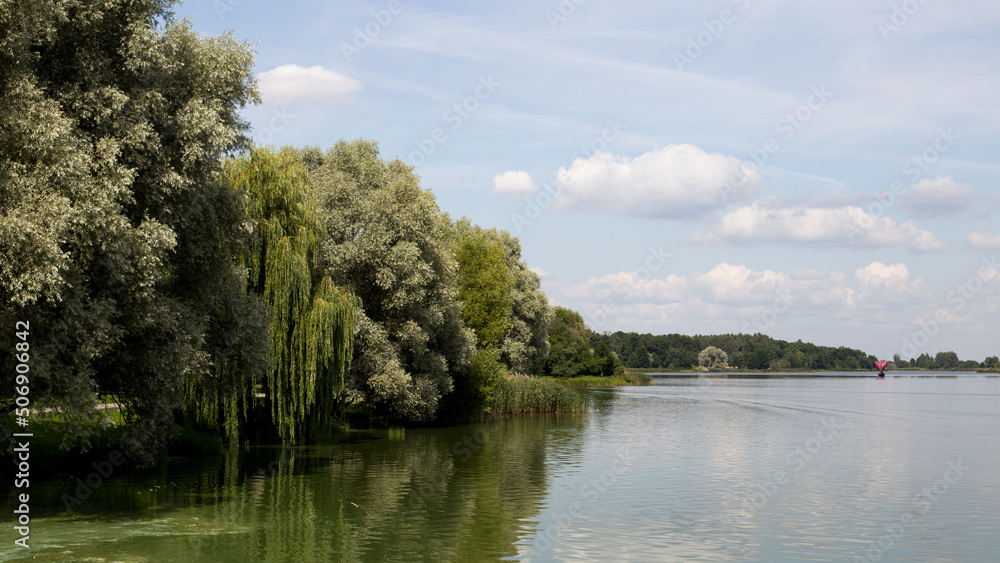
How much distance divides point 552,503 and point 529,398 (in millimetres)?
33743

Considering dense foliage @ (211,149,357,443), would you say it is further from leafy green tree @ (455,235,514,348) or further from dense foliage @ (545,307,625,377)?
dense foliage @ (545,307,625,377)

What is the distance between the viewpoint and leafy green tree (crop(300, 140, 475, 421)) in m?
41.8

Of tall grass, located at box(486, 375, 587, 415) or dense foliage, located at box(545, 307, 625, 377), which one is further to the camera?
dense foliage, located at box(545, 307, 625, 377)

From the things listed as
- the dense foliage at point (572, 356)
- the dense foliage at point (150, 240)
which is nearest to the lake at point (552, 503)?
the dense foliage at point (150, 240)

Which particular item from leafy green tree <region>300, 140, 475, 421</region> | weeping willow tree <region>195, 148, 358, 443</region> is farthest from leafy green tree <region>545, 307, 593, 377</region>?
weeping willow tree <region>195, 148, 358, 443</region>

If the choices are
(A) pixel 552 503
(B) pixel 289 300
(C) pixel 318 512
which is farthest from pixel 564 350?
(C) pixel 318 512

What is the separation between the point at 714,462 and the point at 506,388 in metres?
24.9

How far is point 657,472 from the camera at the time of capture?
30312 millimetres

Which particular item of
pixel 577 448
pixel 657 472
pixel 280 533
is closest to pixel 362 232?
pixel 577 448

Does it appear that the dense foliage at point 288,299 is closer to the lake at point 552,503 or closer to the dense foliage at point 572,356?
the lake at point 552,503

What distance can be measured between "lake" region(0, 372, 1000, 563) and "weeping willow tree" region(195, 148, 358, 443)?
2418 millimetres

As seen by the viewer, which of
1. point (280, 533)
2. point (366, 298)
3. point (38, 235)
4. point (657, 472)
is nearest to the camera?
point (38, 235)

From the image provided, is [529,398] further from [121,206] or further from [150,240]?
[121,206]

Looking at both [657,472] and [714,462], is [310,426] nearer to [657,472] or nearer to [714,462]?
[657,472]
